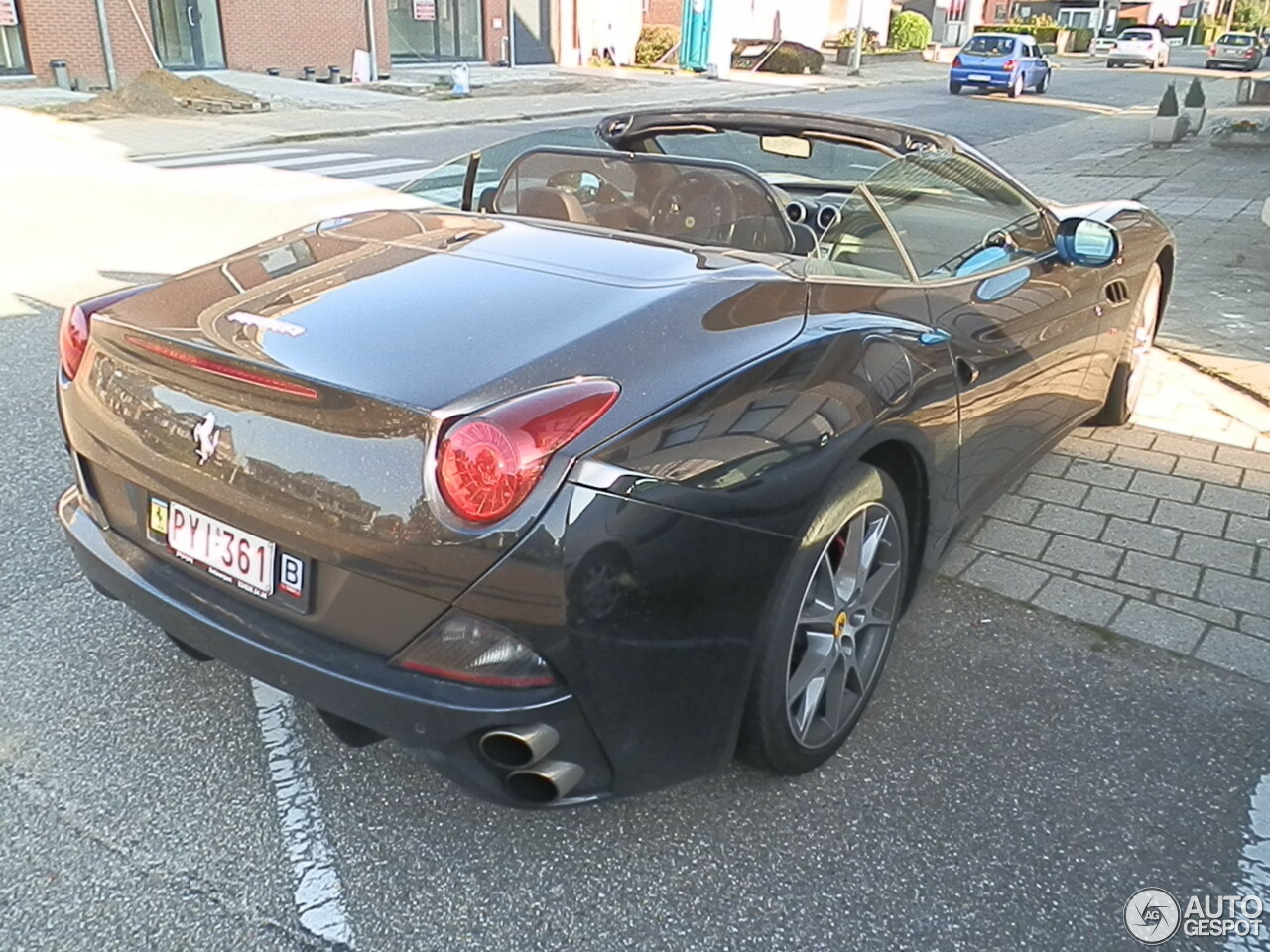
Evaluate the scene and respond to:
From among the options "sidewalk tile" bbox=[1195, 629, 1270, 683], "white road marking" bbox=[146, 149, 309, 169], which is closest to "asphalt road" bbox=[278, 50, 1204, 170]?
"white road marking" bbox=[146, 149, 309, 169]

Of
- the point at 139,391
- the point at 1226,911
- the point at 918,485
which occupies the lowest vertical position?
the point at 1226,911

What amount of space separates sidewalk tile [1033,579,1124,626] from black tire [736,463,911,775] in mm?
927

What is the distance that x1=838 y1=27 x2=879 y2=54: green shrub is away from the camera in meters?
39.5

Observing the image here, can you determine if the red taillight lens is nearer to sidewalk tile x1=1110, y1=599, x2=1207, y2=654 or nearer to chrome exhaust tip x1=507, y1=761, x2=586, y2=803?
chrome exhaust tip x1=507, y1=761, x2=586, y2=803

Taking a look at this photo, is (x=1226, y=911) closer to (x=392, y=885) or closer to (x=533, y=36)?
(x=392, y=885)

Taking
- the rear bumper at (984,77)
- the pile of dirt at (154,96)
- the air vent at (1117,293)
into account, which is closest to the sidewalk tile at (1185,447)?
the air vent at (1117,293)

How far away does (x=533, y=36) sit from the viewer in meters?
31.9

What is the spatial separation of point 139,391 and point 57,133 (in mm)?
15528

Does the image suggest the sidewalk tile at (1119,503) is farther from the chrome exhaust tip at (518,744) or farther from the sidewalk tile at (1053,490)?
the chrome exhaust tip at (518,744)

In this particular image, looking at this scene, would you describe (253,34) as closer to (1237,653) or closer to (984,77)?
(984,77)

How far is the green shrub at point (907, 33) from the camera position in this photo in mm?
43844

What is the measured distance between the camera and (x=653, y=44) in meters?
34.6

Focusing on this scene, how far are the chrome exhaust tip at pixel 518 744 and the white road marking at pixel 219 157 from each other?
1253cm

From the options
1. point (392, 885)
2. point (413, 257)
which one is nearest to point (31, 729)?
point (392, 885)
